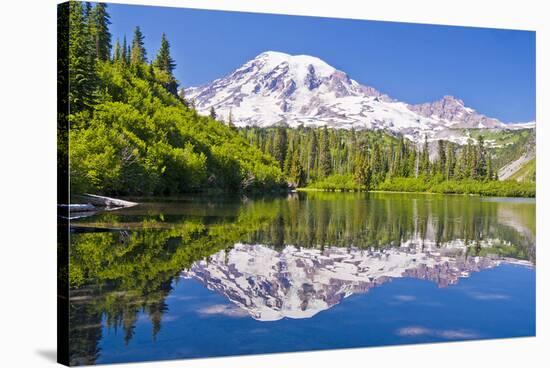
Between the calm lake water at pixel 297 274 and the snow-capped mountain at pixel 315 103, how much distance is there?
134 centimetres

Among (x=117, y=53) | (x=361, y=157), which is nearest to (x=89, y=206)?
(x=117, y=53)

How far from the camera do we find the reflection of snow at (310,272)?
1234cm

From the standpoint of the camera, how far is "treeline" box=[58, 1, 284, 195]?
37.5ft

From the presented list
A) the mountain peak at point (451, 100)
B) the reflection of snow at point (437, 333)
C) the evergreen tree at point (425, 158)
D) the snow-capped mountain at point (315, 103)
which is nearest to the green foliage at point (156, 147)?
the snow-capped mountain at point (315, 103)

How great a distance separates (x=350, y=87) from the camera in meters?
14.0

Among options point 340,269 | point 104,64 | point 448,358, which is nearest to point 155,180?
point 104,64

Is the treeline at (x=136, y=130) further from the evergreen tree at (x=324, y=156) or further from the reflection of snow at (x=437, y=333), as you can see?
the reflection of snow at (x=437, y=333)

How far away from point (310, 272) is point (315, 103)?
291 cm

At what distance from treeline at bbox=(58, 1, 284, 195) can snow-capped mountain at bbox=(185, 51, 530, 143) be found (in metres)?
0.53

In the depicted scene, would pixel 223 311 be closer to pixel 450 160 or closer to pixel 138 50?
pixel 138 50

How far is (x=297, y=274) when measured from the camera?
12.9 meters

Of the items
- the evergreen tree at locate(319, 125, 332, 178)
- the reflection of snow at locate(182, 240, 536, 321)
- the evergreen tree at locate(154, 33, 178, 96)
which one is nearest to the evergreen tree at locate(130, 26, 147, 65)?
the evergreen tree at locate(154, 33, 178, 96)

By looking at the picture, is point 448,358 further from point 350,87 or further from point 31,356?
point 31,356

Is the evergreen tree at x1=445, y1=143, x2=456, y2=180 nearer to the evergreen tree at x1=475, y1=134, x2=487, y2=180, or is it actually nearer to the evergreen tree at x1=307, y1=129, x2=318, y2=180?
the evergreen tree at x1=475, y1=134, x2=487, y2=180
